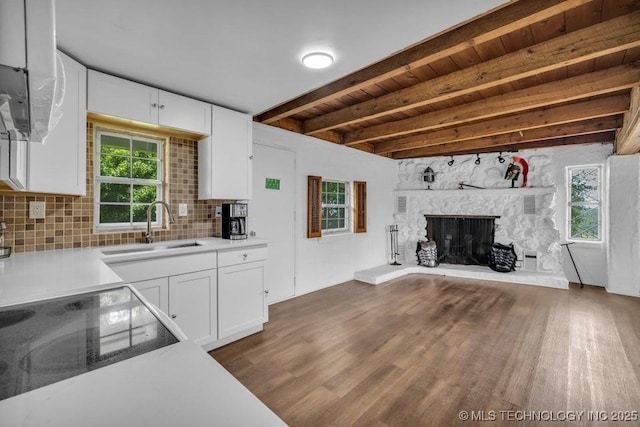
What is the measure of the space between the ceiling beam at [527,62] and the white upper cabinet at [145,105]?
188cm

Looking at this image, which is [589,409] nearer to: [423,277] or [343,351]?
[343,351]

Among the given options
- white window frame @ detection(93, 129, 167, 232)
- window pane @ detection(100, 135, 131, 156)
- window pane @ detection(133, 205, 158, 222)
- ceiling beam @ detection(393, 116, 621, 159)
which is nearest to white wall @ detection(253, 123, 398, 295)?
ceiling beam @ detection(393, 116, 621, 159)

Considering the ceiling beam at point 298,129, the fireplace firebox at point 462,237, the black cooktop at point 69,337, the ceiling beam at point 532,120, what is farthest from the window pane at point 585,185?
the black cooktop at point 69,337

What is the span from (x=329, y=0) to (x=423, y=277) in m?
4.84

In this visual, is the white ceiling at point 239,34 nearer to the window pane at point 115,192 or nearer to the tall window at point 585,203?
the window pane at point 115,192

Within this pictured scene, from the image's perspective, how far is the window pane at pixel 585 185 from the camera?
16.0ft

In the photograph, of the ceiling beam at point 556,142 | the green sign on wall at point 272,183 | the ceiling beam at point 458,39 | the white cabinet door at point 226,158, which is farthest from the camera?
the ceiling beam at point 556,142

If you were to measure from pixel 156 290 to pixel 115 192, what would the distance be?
3.44ft

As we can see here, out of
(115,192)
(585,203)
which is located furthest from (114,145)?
(585,203)

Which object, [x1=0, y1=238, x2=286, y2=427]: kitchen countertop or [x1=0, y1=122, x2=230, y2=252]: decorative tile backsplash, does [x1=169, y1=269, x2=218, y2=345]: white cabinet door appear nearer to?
[x1=0, y1=122, x2=230, y2=252]: decorative tile backsplash

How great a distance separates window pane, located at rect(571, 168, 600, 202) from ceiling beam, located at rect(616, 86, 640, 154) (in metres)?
0.71

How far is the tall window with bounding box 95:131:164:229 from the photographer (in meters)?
2.52

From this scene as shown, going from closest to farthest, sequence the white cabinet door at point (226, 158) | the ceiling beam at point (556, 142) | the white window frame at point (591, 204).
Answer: the white cabinet door at point (226, 158) → the ceiling beam at point (556, 142) → the white window frame at point (591, 204)

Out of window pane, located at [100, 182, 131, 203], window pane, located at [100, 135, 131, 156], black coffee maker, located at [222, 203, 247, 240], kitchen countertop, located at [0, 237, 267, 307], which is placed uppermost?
window pane, located at [100, 135, 131, 156]
